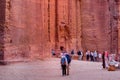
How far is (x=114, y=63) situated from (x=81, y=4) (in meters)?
23.1

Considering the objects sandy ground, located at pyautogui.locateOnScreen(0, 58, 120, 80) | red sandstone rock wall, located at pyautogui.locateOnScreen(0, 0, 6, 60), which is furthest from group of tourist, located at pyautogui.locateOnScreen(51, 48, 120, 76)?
red sandstone rock wall, located at pyautogui.locateOnScreen(0, 0, 6, 60)

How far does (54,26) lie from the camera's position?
1598 inches

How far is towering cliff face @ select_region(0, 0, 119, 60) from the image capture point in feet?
92.2

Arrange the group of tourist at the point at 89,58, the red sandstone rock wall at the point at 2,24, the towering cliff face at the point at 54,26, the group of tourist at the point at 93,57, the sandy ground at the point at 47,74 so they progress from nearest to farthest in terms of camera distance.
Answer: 1. the sandy ground at the point at 47,74
2. the group of tourist at the point at 89,58
3. the red sandstone rock wall at the point at 2,24
4. the towering cliff face at the point at 54,26
5. the group of tourist at the point at 93,57

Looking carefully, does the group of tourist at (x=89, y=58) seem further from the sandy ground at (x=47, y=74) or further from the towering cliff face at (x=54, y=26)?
the towering cliff face at (x=54, y=26)

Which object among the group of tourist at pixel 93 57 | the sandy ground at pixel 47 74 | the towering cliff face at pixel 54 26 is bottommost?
the group of tourist at pixel 93 57

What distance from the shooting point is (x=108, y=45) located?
48438 millimetres

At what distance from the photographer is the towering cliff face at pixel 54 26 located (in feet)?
92.2

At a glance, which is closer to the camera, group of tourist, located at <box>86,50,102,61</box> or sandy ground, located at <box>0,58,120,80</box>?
sandy ground, located at <box>0,58,120,80</box>

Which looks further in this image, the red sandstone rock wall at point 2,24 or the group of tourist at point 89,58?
the red sandstone rock wall at point 2,24

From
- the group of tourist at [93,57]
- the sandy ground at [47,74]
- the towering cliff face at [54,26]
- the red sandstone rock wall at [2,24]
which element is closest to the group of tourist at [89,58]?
the group of tourist at [93,57]

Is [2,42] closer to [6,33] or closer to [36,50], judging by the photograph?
[6,33]

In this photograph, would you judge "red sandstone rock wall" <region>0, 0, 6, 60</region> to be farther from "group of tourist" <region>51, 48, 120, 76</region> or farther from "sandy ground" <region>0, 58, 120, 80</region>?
"group of tourist" <region>51, 48, 120, 76</region>

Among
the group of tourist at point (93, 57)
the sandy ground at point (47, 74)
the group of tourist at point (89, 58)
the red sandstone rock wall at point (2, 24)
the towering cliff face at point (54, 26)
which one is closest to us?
the sandy ground at point (47, 74)
